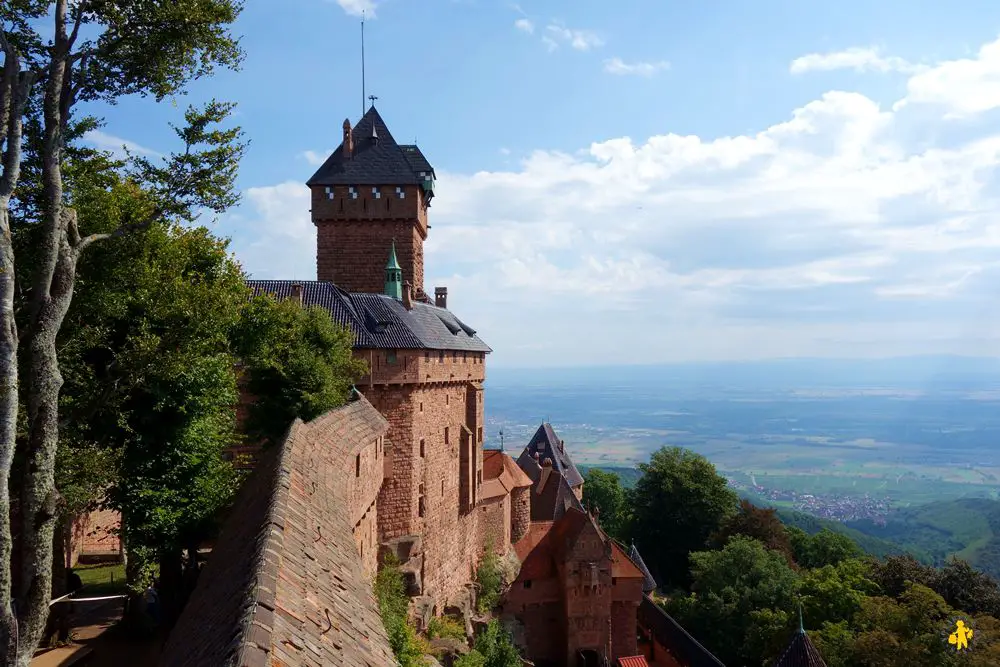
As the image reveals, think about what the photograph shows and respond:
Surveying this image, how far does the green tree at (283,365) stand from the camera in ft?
59.8

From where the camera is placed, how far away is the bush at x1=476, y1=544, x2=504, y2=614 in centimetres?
3144

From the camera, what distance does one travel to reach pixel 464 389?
101 ft

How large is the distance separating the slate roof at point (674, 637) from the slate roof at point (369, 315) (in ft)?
68.6

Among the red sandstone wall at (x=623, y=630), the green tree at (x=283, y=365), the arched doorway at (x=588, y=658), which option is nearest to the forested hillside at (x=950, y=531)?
the red sandstone wall at (x=623, y=630)

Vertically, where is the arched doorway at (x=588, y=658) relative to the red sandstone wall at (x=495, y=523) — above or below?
below

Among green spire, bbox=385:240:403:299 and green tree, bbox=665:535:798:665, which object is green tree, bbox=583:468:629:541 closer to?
green tree, bbox=665:535:798:665

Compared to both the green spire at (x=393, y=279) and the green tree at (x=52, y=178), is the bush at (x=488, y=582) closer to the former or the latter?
the green spire at (x=393, y=279)

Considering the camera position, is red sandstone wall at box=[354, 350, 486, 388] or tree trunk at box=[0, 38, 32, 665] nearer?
tree trunk at box=[0, 38, 32, 665]

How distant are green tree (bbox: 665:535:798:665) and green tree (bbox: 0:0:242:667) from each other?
3493 centimetres

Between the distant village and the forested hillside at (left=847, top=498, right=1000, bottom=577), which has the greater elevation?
the forested hillside at (left=847, top=498, right=1000, bottom=577)

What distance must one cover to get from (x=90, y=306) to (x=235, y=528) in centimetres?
661

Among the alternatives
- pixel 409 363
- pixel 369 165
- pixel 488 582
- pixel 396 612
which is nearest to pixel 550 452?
pixel 488 582

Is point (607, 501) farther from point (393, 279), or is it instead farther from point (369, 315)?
point (369, 315)

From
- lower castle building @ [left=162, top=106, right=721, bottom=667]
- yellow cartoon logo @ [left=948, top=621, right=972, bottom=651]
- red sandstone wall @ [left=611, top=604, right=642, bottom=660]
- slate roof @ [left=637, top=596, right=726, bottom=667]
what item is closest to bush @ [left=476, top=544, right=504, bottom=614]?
lower castle building @ [left=162, top=106, right=721, bottom=667]
